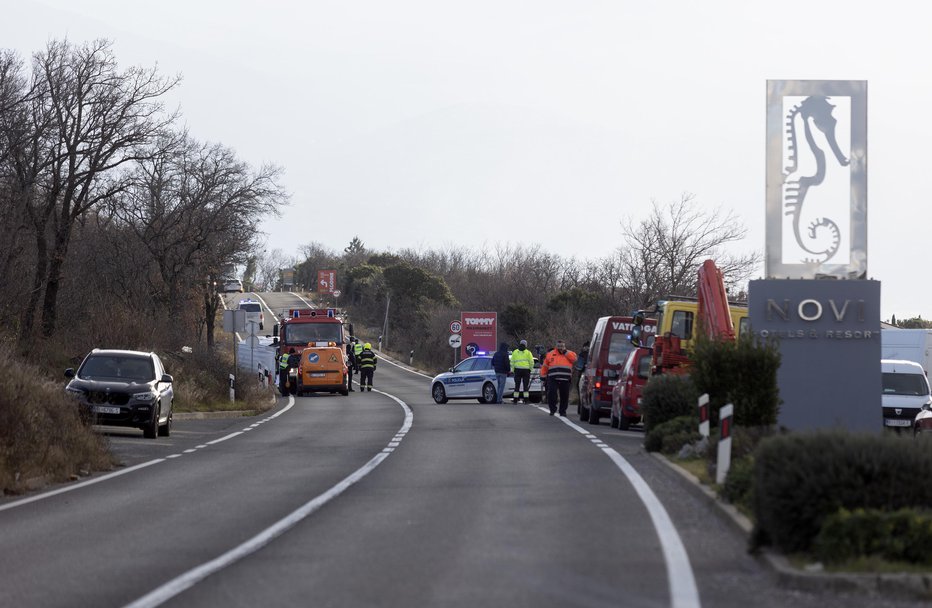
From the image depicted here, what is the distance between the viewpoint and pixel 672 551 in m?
10.0

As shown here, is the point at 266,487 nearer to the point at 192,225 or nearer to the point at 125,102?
the point at 125,102

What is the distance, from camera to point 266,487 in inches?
608

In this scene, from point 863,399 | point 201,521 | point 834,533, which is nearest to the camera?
point 834,533

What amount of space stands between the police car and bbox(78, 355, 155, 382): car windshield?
16680 mm

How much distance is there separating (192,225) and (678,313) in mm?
35527

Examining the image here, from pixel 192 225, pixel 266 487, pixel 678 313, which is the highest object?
pixel 192 225

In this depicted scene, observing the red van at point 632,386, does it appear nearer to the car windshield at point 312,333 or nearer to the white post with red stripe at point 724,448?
the white post with red stripe at point 724,448

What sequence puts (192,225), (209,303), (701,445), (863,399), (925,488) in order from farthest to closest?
1. (209,303)
2. (192,225)
3. (863,399)
4. (701,445)
5. (925,488)

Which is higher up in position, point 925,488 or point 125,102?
point 125,102

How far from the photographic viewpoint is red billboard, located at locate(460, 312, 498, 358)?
6244cm

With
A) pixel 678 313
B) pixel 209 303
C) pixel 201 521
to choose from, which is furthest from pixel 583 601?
pixel 209 303

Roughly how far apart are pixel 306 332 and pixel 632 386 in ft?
85.9

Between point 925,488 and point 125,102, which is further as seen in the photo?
point 125,102

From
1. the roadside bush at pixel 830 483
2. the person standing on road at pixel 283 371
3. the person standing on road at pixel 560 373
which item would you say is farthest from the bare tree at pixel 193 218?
the roadside bush at pixel 830 483
